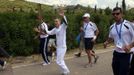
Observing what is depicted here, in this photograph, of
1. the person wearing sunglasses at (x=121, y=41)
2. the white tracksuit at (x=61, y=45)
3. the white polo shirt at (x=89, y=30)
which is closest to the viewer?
the person wearing sunglasses at (x=121, y=41)

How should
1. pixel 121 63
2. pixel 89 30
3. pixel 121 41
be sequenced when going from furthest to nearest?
pixel 89 30 < pixel 121 41 < pixel 121 63

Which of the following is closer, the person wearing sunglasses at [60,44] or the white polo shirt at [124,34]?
the white polo shirt at [124,34]

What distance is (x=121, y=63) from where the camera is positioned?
25.8 feet

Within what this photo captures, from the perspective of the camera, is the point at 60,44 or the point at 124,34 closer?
the point at 124,34

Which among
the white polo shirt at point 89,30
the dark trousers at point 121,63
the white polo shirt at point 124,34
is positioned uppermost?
the white polo shirt at point 124,34

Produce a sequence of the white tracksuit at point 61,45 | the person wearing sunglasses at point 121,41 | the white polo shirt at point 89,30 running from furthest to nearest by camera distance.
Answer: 1. the white polo shirt at point 89,30
2. the white tracksuit at point 61,45
3. the person wearing sunglasses at point 121,41

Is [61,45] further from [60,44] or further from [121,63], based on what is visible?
[121,63]

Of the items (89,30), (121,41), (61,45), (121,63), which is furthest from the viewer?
(89,30)

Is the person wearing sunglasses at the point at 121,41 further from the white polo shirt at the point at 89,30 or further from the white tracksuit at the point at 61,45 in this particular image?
the white polo shirt at the point at 89,30

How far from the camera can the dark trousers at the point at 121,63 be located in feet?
Result: 25.8

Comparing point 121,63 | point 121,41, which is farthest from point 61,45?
point 121,63

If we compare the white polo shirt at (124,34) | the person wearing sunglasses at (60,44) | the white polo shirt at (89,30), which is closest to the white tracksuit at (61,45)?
the person wearing sunglasses at (60,44)

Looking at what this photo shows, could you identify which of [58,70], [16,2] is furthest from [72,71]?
[16,2]

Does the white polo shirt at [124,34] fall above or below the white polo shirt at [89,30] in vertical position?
above
